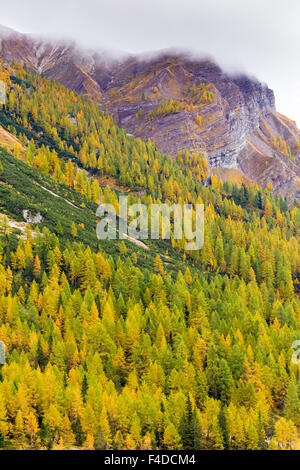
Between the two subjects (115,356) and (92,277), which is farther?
(92,277)

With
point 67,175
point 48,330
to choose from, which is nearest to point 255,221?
point 67,175

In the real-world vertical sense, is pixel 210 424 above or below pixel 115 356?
below

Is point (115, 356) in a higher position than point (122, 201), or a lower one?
lower

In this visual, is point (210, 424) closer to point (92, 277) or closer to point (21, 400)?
point (21, 400)

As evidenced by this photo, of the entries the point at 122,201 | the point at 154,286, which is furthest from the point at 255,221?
the point at 154,286

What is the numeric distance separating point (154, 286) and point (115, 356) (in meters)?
20.1

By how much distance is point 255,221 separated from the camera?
15112cm

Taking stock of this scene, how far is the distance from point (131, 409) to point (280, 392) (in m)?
21.9

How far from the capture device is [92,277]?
71812mm
